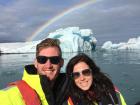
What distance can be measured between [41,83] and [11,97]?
0.61 ft

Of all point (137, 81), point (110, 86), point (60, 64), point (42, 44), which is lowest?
point (137, 81)

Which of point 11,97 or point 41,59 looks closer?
point 11,97

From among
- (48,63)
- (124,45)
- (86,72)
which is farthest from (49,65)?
(124,45)

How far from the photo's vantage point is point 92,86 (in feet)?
6.55

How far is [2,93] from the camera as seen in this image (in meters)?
1.44

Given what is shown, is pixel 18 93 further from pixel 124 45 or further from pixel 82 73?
pixel 124 45

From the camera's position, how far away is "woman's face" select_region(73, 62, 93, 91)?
1913 mm

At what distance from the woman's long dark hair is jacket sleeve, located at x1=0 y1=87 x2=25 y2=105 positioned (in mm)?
480

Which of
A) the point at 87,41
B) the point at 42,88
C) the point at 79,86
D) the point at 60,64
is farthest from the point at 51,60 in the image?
the point at 87,41

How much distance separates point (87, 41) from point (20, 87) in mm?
37310

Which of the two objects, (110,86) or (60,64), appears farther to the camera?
(110,86)

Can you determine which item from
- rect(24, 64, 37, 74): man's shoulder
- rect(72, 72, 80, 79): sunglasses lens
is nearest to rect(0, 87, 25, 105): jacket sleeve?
rect(24, 64, 37, 74): man's shoulder

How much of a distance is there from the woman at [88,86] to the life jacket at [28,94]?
347 mm

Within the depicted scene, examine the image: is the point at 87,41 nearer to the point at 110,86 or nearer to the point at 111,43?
the point at 111,43
